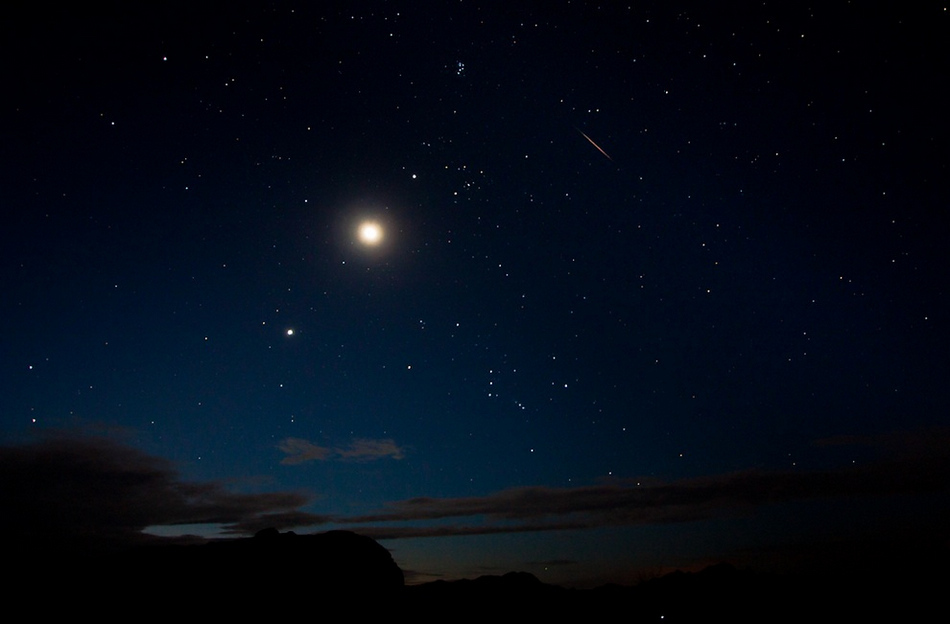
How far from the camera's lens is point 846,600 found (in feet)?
159

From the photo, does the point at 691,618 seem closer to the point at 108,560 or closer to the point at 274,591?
the point at 274,591

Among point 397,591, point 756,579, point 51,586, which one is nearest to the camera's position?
point 51,586

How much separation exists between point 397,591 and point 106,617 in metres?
14.6

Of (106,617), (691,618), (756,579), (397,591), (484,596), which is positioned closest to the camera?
(106,617)

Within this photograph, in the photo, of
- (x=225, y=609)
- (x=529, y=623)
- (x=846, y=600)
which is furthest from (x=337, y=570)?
(x=846, y=600)

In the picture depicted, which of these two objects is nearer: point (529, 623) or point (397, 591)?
point (397, 591)

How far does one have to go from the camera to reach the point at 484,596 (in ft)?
152

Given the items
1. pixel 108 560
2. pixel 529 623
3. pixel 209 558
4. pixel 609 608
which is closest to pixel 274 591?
pixel 209 558

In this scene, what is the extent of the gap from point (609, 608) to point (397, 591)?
27.1m

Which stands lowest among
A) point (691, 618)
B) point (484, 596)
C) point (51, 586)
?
point (691, 618)

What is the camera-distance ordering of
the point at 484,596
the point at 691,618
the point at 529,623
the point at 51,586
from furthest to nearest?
the point at 691,618 → the point at 484,596 → the point at 529,623 → the point at 51,586

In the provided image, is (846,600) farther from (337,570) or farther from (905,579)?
(337,570)

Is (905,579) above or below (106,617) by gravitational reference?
below

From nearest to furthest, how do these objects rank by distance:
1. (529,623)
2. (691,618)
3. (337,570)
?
(337,570) → (529,623) → (691,618)
